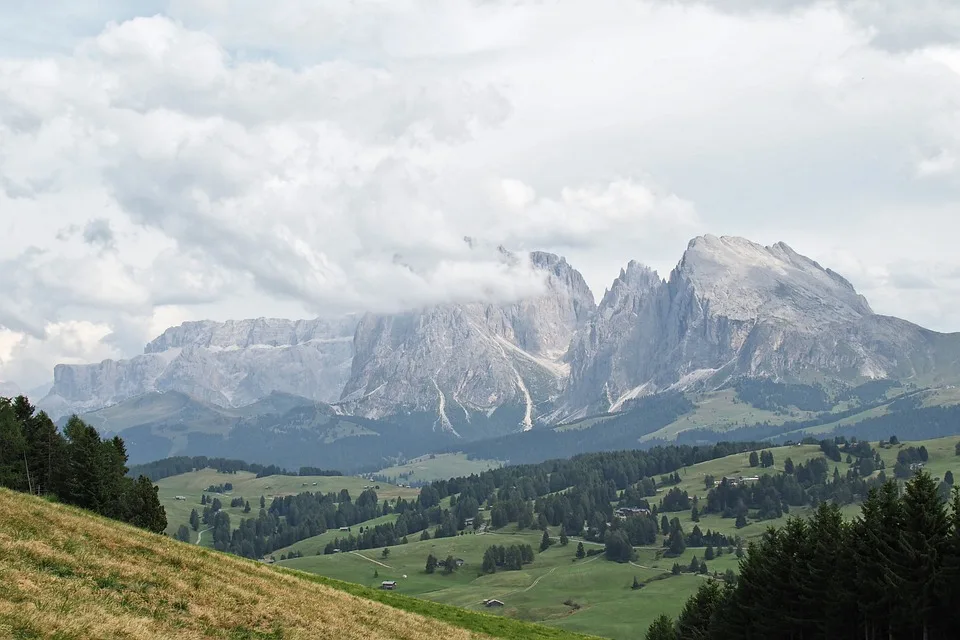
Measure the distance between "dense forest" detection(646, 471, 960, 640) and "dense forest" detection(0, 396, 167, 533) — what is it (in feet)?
245

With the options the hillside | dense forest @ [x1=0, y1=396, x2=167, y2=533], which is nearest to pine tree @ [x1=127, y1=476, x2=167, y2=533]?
dense forest @ [x1=0, y1=396, x2=167, y2=533]

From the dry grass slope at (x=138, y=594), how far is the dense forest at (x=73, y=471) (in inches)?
2580

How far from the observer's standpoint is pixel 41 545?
37250mm

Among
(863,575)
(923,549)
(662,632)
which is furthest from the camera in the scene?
(662,632)

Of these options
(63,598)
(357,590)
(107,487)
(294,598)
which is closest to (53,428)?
(107,487)

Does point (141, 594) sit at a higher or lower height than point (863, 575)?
higher

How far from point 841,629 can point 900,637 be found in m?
4.39

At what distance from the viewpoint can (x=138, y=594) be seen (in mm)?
35812

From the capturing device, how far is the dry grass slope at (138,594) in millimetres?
28891

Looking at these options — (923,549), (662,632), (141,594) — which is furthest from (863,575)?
(662,632)

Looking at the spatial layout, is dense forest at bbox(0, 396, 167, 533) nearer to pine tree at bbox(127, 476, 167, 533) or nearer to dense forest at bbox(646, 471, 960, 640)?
pine tree at bbox(127, 476, 167, 533)

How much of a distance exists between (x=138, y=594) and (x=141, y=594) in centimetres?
20

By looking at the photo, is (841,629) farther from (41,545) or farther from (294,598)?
(41,545)

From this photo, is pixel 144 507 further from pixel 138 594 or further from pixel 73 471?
pixel 138 594
